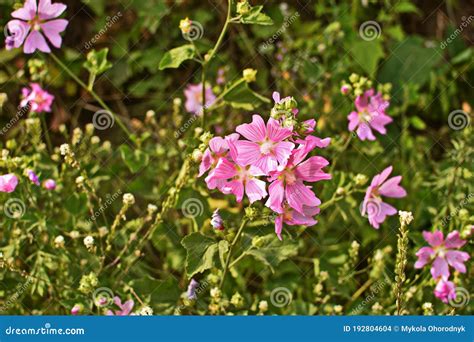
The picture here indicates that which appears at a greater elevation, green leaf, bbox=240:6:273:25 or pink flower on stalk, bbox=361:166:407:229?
green leaf, bbox=240:6:273:25

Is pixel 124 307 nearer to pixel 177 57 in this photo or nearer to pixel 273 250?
pixel 273 250

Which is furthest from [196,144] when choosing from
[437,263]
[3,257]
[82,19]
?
Result: [82,19]

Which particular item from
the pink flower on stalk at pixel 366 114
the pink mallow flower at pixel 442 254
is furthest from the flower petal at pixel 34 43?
the pink mallow flower at pixel 442 254

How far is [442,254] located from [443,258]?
0.02 meters

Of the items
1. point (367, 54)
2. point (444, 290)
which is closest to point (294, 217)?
point (444, 290)

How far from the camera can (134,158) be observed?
108 inches

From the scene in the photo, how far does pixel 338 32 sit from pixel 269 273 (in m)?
1.17

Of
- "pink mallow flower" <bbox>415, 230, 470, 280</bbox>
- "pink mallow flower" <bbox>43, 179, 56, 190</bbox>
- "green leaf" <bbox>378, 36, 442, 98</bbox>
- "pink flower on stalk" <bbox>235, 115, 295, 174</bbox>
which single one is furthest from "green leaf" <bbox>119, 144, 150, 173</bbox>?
"green leaf" <bbox>378, 36, 442, 98</bbox>

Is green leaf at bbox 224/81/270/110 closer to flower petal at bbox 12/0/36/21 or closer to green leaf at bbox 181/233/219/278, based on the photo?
green leaf at bbox 181/233/219/278

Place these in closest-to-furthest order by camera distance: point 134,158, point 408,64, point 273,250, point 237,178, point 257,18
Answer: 1. point 237,178
2. point 257,18
3. point 273,250
4. point 134,158
5. point 408,64

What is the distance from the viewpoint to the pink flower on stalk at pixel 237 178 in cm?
202

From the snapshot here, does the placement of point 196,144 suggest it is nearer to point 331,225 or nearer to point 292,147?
point 292,147

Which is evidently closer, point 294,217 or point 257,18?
point 294,217

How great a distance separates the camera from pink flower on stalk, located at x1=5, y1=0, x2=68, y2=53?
253cm
